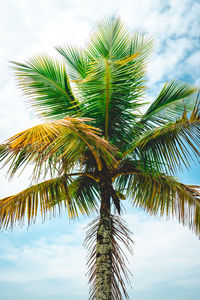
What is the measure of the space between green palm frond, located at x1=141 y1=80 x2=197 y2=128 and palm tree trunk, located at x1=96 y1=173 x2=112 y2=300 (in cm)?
164

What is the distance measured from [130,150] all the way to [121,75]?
1.34 m

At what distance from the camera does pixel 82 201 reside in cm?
690

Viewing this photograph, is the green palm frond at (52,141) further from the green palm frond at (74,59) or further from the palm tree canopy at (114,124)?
the green palm frond at (74,59)

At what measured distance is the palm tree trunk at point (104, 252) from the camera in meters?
4.73

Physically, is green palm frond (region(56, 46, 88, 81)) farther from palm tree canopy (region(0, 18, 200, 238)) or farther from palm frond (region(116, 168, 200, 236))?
palm frond (region(116, 168, 200, 236))

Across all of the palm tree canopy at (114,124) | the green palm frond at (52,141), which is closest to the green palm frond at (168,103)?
the palm tree canopy at (114,124)

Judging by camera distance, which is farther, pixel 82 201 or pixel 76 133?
pixel 82 201

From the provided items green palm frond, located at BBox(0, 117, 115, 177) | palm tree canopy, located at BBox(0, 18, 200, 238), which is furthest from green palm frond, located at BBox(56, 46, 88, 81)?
green palm frond, located at BBox(0, 117, 115, 177)

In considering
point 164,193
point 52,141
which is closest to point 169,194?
point 164,193

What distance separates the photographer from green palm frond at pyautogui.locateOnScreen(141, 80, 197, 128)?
5.95 meters

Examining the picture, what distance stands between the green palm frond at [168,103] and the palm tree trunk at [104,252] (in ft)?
5.38

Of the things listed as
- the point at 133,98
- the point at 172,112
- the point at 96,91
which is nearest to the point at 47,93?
the point at 96,91

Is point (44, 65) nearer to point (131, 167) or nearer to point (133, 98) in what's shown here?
point (133, 98)

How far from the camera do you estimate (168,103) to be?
235 inches
